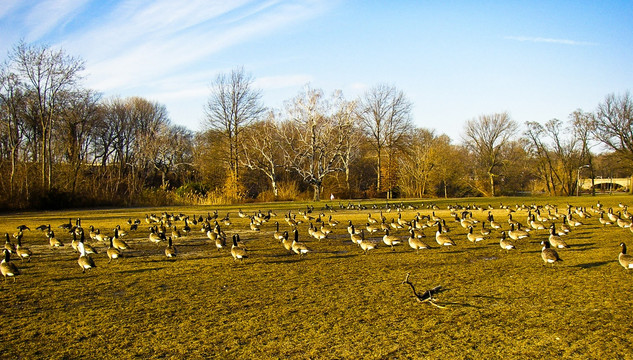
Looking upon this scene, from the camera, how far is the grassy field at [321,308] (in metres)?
5.81

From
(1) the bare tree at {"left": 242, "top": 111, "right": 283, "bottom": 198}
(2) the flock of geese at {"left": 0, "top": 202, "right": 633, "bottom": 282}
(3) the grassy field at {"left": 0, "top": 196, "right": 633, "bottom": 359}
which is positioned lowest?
(3) the grassy field at {"left": 0, "top": 196, "right": 633, "bottom": 359}

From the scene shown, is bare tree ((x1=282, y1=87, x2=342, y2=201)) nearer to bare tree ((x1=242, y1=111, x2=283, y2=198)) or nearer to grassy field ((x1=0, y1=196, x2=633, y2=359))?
bare tree ((x1=242, y1=111, x2=283, y2=198))

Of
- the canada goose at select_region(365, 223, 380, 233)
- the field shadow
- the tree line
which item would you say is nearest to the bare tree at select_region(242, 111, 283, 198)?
the tree line

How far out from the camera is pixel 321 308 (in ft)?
25.1

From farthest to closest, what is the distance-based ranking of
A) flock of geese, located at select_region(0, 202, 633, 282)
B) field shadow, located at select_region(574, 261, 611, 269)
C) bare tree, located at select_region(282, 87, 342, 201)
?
bare tree, located at select_region(282, 87, 342, 201) → flock of geese, located at select_region(0, 202, 633, 282) → field shadow, located at select_region(574, 261, 611, 269)

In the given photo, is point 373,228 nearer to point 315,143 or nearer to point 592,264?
point 592,264

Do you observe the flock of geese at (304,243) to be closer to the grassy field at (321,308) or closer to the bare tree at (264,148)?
the grassy field at (321,308)

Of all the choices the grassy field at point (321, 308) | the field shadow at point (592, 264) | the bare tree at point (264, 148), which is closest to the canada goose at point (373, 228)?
the grassy field at point (321, 308)

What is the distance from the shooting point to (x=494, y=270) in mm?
10609

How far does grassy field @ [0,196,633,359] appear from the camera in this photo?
5.81 m

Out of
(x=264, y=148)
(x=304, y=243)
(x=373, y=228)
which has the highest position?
(x=264, y=148)

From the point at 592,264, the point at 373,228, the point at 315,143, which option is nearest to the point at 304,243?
the point at 373,228

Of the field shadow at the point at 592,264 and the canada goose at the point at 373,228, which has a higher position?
the canada goose at the point at 373,228

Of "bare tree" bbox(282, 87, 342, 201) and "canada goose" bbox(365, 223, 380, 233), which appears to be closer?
"canada goose" bbox(365, 223, 380, 233)
